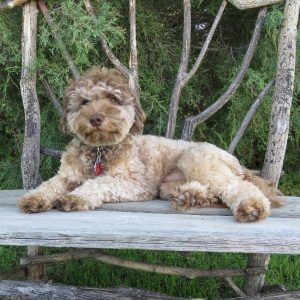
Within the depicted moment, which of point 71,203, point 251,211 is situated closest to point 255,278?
point 251,211

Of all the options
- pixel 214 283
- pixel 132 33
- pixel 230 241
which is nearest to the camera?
pixel 230 241

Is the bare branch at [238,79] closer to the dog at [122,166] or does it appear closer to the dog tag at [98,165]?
the dog at [122,166]

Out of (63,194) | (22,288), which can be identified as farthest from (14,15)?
(22,288)

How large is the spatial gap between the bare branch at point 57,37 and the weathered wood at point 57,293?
146cm

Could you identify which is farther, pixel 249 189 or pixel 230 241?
pixel 249 189

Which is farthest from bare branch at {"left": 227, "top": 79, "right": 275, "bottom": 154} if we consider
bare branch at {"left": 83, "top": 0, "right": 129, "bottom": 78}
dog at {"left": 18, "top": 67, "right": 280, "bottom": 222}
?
bare branch at {"left": 83, "top": 0, "right": 129, "bottom": 78}

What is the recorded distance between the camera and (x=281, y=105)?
3.85 m

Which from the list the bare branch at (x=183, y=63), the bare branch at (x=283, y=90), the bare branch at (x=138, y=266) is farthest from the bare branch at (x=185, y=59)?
the bare branch at (x=138, y=266)

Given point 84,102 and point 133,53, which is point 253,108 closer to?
point 133,53

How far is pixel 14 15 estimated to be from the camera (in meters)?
4.25

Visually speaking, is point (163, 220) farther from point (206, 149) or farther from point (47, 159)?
point (47, 159)

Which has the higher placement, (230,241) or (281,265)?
(230,241)

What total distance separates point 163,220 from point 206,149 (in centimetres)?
80

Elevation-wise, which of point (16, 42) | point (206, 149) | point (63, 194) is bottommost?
point (63, 194)
